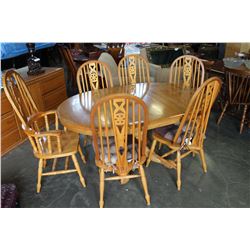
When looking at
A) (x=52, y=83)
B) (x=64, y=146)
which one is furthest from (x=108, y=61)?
(x=64, y=146)

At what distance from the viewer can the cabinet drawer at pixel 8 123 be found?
2533 mm

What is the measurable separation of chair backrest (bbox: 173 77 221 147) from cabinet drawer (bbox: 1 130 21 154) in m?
1.91

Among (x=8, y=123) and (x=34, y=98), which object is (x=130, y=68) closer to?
(x=34, y=98)

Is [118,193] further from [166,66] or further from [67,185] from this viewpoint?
[166,66]

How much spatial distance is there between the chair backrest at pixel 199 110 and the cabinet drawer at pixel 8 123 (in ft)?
6.15

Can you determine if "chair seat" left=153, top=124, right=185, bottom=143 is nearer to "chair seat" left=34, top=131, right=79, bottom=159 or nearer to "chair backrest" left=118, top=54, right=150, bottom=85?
"chair seat" left=34, top=131, right=79, bottom=159

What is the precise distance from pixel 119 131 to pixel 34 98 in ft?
6.01

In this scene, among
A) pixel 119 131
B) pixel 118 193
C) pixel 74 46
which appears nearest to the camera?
pixel 119 131

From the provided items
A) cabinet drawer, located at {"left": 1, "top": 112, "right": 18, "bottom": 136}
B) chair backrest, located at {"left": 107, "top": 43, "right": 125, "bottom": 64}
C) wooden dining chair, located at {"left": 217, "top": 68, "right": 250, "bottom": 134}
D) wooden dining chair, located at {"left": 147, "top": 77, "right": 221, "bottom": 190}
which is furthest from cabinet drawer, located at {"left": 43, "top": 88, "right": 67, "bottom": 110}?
wooden dining chair, located at {"left": 217, "top": 68, "right": 250, "bottom": 134}

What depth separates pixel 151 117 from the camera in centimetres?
171

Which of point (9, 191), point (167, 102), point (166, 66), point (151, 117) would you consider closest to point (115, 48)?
point (166, 66)

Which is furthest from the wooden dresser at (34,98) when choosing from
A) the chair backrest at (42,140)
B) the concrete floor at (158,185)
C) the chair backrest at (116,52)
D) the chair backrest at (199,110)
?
the chair backrest at (199,110)

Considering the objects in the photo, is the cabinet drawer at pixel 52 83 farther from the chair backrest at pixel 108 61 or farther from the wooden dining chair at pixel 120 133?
the wooden dining chair at pixel 120 133
